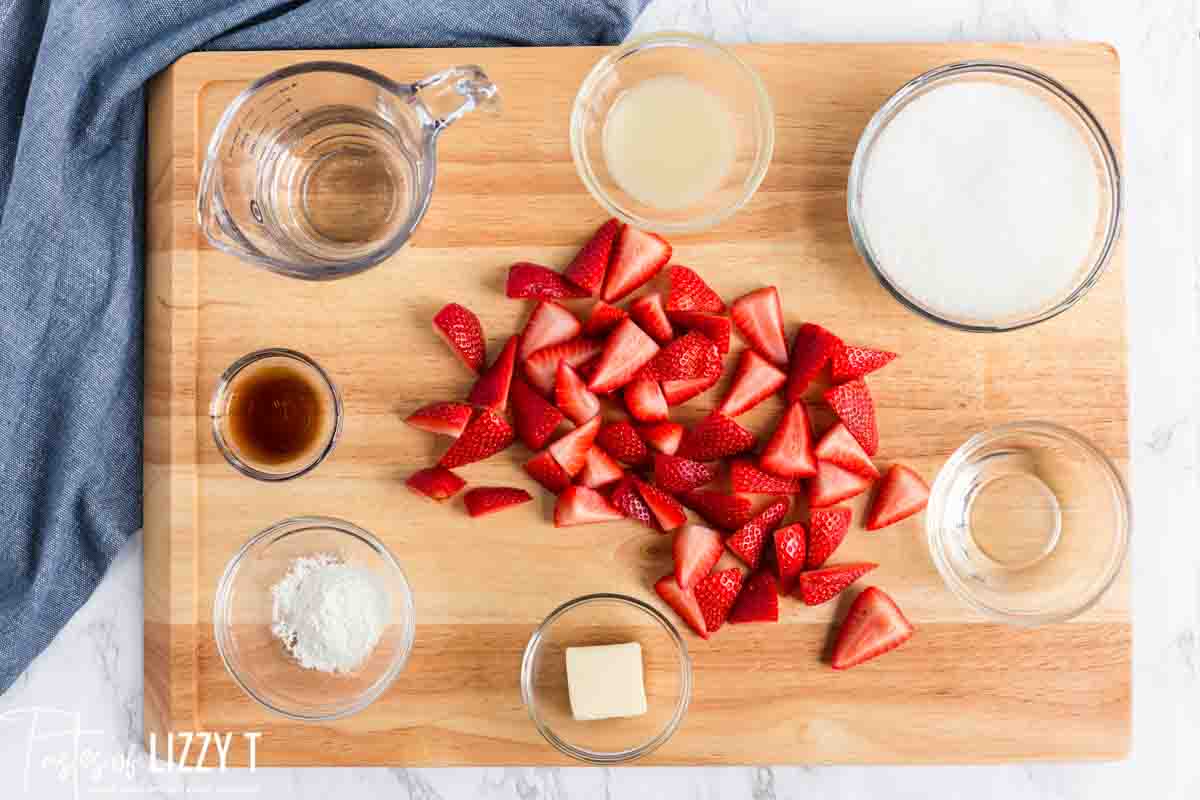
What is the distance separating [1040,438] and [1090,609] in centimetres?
24

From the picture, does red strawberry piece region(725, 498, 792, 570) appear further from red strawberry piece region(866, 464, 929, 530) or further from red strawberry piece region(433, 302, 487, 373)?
red strawberry piece region(433, 302, 487, 373)

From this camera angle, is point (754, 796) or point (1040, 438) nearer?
point (1040, 438)

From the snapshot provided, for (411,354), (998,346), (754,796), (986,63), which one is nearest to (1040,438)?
(998,346)

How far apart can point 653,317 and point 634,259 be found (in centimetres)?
8

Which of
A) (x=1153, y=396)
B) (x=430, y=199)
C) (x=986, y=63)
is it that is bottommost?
(x=1153, y=396)

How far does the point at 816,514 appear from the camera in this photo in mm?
1325

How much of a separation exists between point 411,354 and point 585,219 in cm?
30

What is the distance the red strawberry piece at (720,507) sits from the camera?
1.33 meters

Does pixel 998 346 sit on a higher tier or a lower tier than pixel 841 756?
higher

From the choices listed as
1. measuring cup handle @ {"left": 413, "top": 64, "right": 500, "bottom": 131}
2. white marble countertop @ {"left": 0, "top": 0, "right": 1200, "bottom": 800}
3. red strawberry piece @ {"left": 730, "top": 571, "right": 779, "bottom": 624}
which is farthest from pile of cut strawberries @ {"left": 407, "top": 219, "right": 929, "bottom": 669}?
white marble countertop @ {"left": 0, "top": 0, "right": 1200, "bottom": 800}

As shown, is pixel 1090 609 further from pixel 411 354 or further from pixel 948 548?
pixel 411 354

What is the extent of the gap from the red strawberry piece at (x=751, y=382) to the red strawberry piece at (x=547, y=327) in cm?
23

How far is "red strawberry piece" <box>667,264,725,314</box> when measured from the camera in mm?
1330

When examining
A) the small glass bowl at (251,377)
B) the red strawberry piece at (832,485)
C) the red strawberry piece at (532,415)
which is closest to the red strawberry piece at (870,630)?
the red strawberry piece at (832,485)
